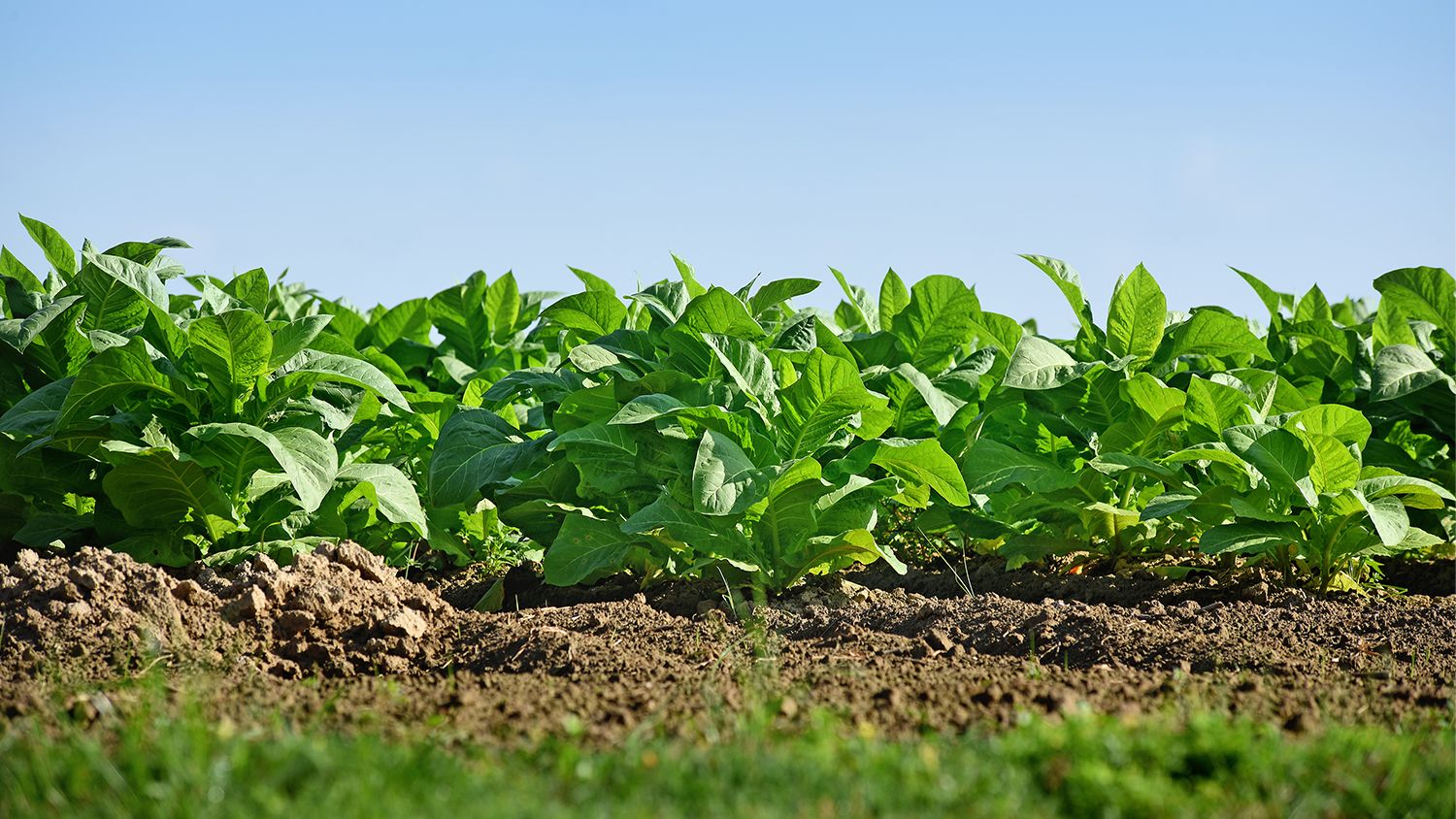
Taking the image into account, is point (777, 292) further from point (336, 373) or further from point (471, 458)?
point (336, 373)

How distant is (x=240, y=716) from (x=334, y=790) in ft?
2.88

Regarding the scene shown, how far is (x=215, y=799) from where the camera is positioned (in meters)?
2.03

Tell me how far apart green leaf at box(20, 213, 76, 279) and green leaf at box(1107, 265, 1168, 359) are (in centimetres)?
467

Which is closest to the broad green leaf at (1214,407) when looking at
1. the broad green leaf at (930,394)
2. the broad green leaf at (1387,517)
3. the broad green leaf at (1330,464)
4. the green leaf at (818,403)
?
the broad green leaf at (1330,464)

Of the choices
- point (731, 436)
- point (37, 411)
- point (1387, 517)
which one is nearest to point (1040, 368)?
point (731, 436)

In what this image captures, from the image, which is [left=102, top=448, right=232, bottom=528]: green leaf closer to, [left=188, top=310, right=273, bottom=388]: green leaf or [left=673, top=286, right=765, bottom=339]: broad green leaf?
[left=188, top=310, right=273, bottom=388]: green leaf

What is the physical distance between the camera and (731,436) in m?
4.16

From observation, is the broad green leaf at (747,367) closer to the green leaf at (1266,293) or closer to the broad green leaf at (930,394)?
the broad green leaf at (930,394)

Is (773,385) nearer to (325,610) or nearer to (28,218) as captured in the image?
(325,610)

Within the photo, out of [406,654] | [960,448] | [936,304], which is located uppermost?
[936,304]

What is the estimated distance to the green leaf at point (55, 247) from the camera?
5324 mm

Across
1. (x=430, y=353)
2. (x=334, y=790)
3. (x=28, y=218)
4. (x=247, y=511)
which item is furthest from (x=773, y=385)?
(x=28, y=218)

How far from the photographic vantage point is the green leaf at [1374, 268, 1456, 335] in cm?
530

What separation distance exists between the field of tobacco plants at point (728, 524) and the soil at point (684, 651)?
19 mm
